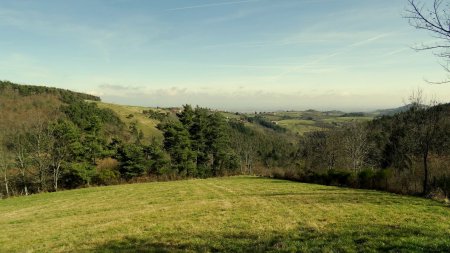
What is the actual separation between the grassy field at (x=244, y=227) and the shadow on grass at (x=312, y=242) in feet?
0.11

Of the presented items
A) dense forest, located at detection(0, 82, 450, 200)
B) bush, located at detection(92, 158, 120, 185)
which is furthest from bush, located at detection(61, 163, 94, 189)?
bush, located at detection(92, 158, 120, 185)

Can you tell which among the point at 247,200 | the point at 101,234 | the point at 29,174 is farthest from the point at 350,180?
the point at 29,174

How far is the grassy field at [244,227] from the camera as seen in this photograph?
12773mm

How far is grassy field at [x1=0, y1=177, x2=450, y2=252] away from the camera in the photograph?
41.9ft

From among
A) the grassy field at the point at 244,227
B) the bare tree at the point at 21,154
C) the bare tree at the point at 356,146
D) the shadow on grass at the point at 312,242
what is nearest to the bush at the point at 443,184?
the grassy field at the point at 244,227

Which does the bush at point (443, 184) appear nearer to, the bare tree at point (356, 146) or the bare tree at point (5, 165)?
the bare tree at point (356, 146)

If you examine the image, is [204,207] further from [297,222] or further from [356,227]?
[356,227]

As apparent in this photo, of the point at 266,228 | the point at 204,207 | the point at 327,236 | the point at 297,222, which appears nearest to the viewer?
the point at 327,236

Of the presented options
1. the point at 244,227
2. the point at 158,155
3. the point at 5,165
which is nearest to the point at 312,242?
the point at 244,227

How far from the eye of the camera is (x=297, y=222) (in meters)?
17.5

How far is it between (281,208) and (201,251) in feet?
36.3

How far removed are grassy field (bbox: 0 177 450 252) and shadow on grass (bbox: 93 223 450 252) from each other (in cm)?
3

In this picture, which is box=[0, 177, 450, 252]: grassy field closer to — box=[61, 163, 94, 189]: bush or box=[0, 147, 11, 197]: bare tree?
box=[61, 163, 94, 189]: bush

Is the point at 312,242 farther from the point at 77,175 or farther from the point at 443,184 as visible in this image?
the point at 77,175
